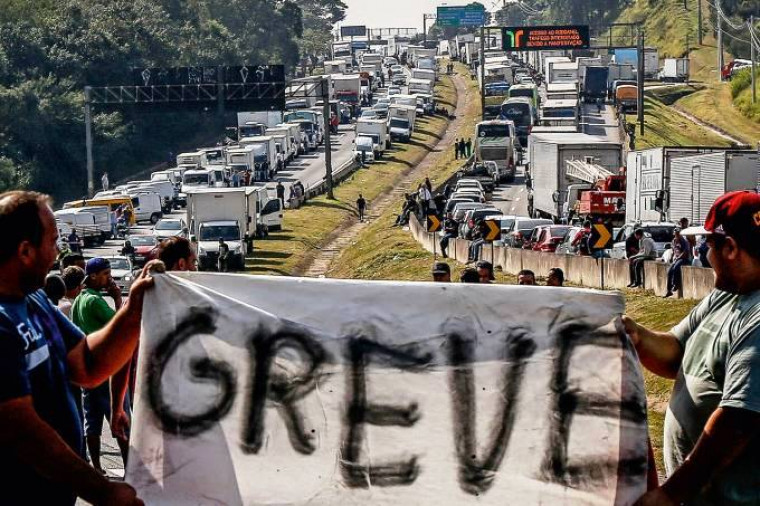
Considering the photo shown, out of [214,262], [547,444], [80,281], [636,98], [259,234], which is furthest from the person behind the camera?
[636,98]

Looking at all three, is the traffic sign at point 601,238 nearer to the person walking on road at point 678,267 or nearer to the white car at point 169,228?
the person walking on road at point 678,267

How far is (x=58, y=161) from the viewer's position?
327ft

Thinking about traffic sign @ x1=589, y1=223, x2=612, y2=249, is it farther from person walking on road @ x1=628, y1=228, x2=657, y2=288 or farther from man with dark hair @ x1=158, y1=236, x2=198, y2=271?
man with dark hair @ x1=158, y1=236, x2=198, y2=271

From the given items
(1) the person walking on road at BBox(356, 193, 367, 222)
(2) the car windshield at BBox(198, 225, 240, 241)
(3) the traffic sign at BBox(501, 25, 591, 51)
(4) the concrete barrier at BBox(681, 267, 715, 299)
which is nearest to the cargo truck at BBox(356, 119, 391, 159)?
(3) the traffic sign at BBox(501, 25, 591, 51)

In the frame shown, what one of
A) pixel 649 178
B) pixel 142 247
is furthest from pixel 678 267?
pixel 142 247

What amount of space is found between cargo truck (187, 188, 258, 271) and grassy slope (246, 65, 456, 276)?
80 centimetres

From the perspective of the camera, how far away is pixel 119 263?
47750 millimetres

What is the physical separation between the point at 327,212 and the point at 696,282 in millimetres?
48626

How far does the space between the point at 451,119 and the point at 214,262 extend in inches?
3044

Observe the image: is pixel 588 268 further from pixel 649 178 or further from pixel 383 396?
pixel 383 396

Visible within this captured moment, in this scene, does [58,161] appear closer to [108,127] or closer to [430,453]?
[108,127]

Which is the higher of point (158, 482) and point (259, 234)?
point (158, 482)

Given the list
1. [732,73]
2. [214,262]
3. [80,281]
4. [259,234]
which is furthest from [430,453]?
[732,73]

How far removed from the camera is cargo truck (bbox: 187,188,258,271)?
54.3m
